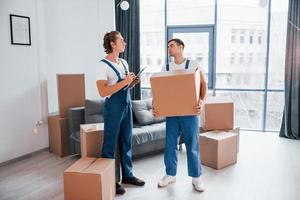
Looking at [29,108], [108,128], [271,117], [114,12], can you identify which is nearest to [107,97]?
[108,128]

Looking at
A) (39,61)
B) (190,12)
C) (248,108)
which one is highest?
(190,12)

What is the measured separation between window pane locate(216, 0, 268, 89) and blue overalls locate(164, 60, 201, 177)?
2.84m

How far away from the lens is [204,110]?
12.2ft

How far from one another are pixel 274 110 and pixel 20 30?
4.20 m

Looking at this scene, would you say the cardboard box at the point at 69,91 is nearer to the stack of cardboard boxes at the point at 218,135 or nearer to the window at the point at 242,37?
the stack of cardboard boxes at the point at 218,135

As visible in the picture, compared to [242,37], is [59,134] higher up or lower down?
lower down

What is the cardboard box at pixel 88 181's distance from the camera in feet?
7.82

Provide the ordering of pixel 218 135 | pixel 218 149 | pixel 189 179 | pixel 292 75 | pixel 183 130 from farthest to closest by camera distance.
A: pixel 292 75 < pixel 218 135 < pixel 218 149 < pixel 189 179 < pixel 183 130

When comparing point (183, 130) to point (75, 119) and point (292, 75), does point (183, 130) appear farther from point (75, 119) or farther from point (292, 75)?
point (292, 75)

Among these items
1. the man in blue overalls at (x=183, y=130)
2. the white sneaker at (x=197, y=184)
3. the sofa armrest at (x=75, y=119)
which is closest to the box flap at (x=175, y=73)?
the man in blue overalls at (x=183, y=130)

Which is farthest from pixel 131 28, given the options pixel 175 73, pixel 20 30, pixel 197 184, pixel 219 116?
pixel 197 184

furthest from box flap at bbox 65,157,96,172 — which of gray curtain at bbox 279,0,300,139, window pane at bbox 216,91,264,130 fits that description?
gray curtain at bbox 279,0,300,139

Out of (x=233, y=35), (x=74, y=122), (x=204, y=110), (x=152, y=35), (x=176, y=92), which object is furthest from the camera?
(x=152, y=35)

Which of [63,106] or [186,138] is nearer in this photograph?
[186,138]
